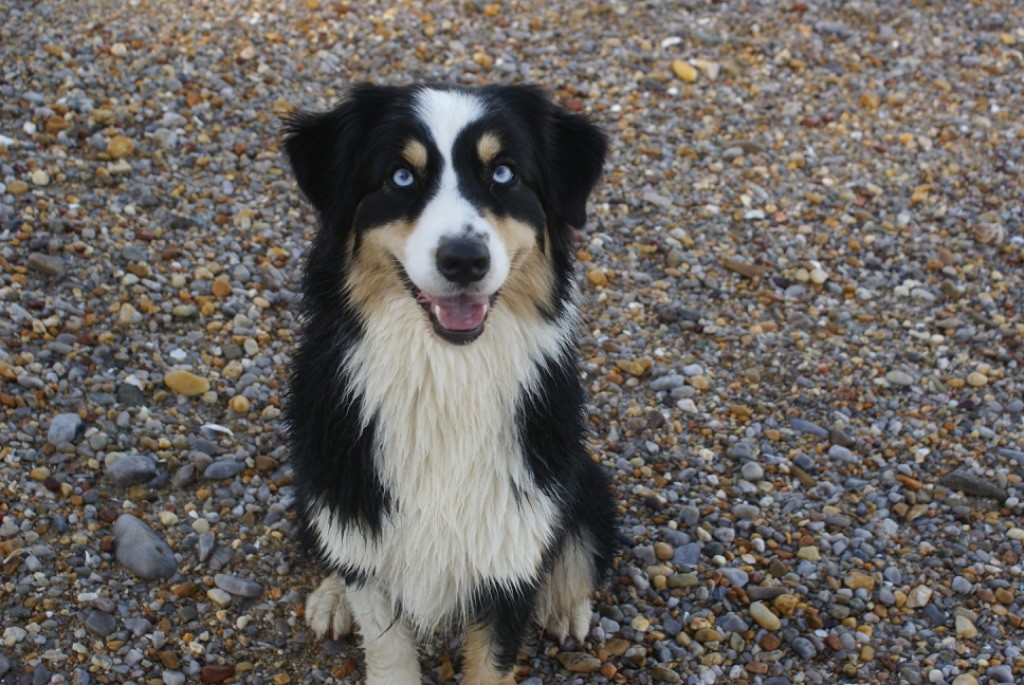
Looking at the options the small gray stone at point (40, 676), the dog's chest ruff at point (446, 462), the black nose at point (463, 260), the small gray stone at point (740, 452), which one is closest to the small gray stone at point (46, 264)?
the small gray stone at point (40, 676)

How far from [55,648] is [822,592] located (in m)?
2.86

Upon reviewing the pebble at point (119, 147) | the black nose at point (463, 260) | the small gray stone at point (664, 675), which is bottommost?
the small gray stone at point (664, 675)

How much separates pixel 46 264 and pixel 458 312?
277 centimetres

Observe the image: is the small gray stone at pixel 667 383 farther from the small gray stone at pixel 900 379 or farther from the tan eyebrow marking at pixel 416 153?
the tan eyebrow marking at pixel 416 153

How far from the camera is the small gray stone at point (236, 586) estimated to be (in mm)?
3814

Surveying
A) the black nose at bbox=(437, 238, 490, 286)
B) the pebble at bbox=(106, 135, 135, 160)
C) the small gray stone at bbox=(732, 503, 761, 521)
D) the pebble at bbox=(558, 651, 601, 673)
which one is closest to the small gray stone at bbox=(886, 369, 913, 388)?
the small gray stone at bbox=(732, 503, 761, 521)

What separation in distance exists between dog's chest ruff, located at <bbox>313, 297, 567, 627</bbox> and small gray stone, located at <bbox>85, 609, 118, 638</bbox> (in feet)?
3.07

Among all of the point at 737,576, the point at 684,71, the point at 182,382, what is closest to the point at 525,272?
the point at 737,576

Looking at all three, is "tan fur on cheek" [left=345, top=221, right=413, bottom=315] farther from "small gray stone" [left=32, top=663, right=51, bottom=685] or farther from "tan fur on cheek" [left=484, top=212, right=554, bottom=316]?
"small gray stone" [left=32, top=663, right=51, bottom=685]

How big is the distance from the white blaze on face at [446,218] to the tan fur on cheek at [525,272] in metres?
0.10

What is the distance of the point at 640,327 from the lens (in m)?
5.29

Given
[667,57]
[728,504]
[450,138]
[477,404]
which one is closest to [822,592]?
[728,504]

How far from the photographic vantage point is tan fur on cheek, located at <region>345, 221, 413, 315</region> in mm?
2947

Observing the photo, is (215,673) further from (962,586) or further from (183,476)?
(962,586)
